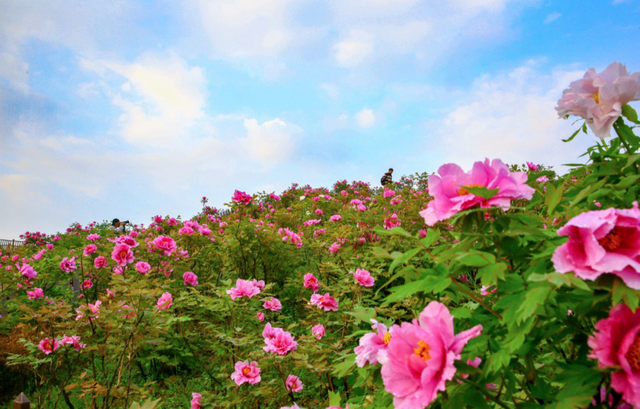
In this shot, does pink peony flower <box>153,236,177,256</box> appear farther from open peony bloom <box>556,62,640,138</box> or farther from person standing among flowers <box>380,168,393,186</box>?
person standing among flowers <box>380,168,393,186</box>

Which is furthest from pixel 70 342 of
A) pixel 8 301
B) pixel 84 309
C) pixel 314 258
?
pixel 314 258

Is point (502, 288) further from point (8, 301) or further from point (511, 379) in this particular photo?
point (8, 301)

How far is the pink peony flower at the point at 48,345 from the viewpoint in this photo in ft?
10.3

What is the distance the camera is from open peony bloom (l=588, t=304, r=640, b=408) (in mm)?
716

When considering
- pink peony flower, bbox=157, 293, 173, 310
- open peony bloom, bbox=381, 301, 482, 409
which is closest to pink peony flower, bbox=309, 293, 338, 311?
pink peony flower, bbox=157, 293, 173, 310

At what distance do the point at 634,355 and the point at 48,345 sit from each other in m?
3.93

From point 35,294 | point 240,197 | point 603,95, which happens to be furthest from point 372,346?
point 35,294

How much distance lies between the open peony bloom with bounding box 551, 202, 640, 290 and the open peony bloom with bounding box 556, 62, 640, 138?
51 centimetres

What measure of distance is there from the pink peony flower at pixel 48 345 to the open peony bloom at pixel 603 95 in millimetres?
3841

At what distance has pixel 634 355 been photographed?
72 cm

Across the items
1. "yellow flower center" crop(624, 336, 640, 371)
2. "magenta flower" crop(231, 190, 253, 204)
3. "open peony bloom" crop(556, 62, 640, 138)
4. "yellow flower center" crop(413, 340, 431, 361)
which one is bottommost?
"yellow flower center" crop(624, 336, 640, 371)

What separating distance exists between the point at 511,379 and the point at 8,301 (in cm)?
575

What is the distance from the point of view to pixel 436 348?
2.48 feet

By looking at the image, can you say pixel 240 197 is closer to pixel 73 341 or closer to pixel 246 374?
pixel 73 341
